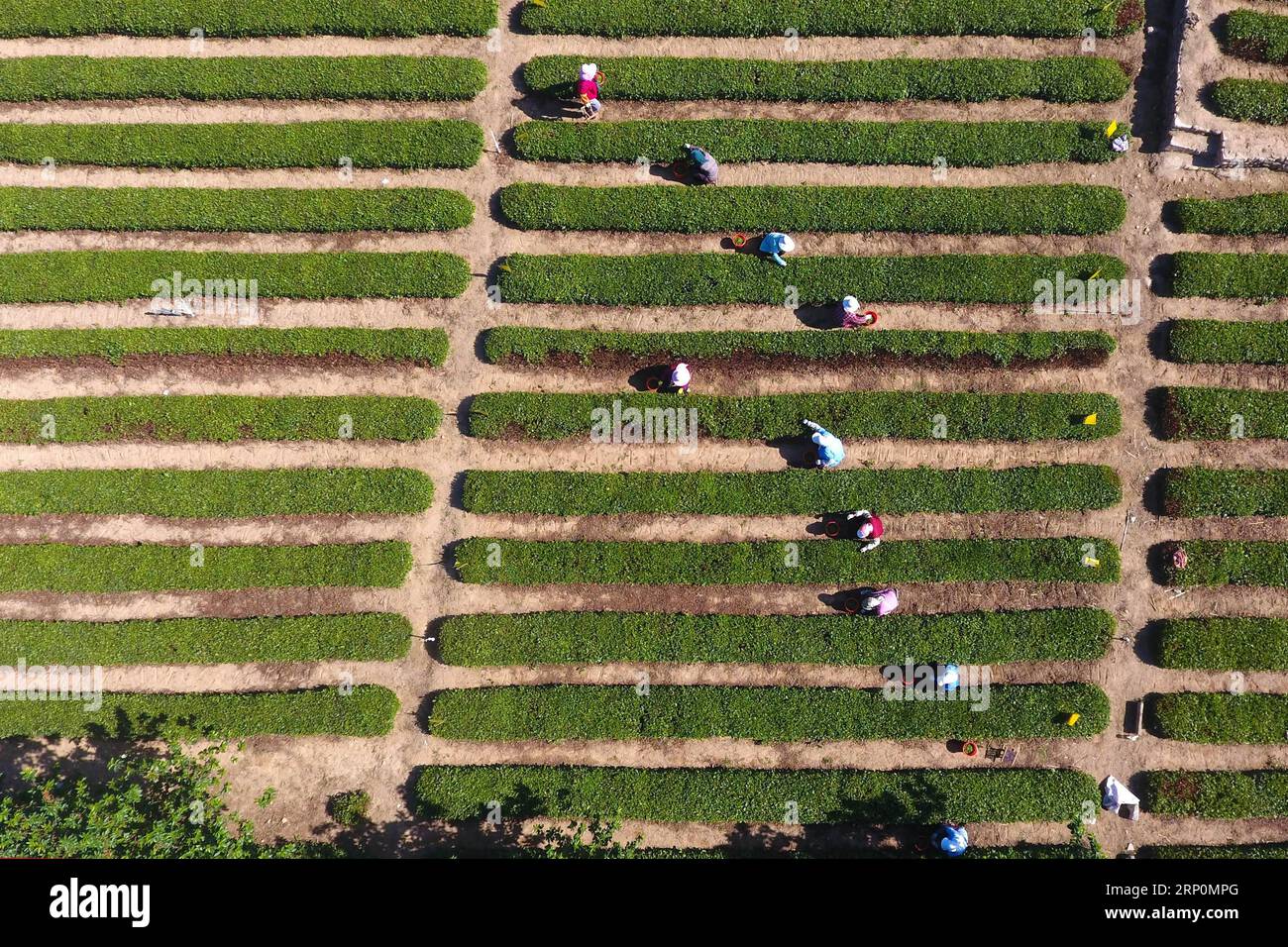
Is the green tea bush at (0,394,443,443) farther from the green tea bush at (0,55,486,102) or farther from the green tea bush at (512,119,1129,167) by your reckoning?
the green tea bush at (0,55,486,102)

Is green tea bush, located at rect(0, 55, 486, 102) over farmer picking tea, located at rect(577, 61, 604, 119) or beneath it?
over

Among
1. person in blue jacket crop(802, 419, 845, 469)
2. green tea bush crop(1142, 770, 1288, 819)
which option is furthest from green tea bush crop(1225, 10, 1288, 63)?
green tea bush crop(1142, 770, 1288, 819)

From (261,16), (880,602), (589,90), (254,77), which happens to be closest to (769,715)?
(880,602)

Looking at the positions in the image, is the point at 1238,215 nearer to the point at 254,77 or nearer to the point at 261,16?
the point at 254,77

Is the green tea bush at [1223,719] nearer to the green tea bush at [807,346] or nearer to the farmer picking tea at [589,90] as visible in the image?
the green tea bush at [807,346]
